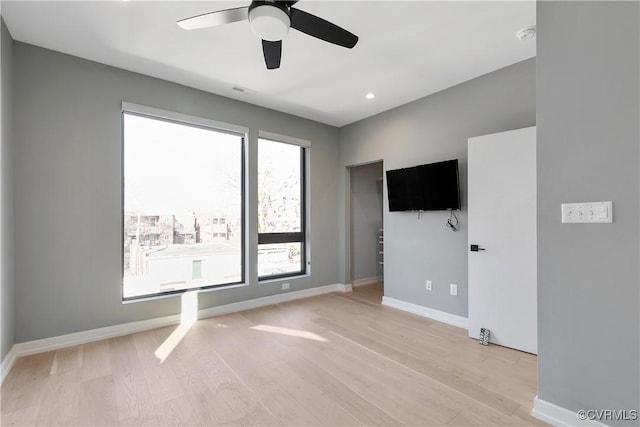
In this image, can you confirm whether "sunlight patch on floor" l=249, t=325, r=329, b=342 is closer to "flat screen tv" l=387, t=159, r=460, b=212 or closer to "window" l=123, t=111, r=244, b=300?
"window" l=123, t=111, r=244, b=300

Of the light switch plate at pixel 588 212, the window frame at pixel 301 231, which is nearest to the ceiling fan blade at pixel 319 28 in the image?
the light switch plate at pixel 588 212

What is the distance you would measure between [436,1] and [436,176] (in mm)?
1839

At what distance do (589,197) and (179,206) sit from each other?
3786 mm

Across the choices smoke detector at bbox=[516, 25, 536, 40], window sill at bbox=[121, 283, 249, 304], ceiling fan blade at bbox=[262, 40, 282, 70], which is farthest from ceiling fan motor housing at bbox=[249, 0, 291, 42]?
window sill at bbox=[121, 283, 249, 304]

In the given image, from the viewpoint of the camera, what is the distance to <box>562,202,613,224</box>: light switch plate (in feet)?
5.13

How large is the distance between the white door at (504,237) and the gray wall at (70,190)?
3.44 meters

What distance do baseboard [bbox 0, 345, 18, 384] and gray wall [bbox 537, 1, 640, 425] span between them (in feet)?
12.6

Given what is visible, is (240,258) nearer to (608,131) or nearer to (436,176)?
(436,176)

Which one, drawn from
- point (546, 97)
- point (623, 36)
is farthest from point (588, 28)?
point (546, 97)

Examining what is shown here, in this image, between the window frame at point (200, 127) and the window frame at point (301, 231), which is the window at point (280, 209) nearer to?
the window frame at point (301, 231)

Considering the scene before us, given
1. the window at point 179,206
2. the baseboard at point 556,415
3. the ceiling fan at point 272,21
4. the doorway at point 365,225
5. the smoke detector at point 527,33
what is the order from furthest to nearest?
the doorway at point 365,225, the window at point 179,206, the smoke detector at point 527,33, the ceiling fan at point 272,21, the baseboard at point 556,415

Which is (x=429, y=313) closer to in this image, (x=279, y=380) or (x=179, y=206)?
(x=279, y=380)

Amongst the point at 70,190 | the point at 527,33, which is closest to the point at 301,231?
the point at 70,190

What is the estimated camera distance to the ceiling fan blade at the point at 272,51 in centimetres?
202
